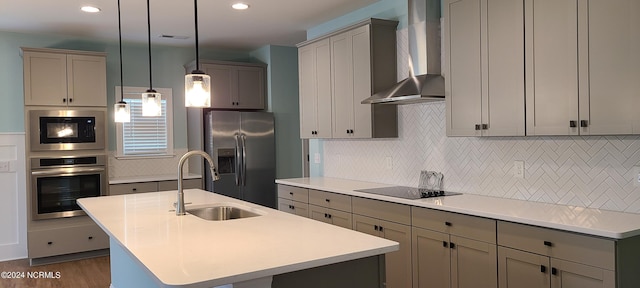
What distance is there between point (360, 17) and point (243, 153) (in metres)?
2.27

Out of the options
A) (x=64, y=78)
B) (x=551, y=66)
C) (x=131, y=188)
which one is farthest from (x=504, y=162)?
(x=64, y=78)

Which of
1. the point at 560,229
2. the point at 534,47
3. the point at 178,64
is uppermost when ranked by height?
the point at 178,64

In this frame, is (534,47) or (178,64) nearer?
→ (534,47)

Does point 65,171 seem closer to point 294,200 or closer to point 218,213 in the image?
point 294,200

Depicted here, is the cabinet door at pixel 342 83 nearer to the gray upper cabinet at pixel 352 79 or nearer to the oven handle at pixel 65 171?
the gray upper cabinet at pixel 352 79

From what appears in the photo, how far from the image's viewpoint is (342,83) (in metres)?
4.54

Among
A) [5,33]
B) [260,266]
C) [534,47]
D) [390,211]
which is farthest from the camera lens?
[5,33]

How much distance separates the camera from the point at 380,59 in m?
4.24

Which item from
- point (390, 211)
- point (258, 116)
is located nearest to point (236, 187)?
point (258, 116)

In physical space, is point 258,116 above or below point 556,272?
above

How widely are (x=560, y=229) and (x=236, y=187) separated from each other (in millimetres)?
4129

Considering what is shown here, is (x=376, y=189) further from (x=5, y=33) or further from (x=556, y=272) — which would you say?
(x=5, y=33)

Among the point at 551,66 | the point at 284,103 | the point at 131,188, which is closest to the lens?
the point at 551,66

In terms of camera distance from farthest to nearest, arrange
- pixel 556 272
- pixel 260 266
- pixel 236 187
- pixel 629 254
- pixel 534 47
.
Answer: pixel 236 187 → pixel 534 47 → pixel 556 272 → pixel 629 254 → pixel 260 266
